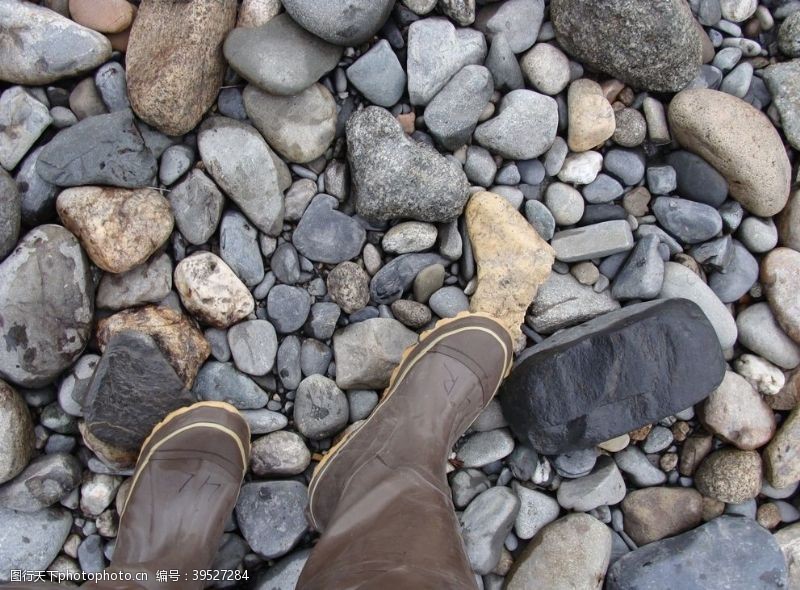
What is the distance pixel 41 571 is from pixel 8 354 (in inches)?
30.2

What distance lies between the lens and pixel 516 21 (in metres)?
2.28

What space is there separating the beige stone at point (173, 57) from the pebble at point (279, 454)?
112 cm

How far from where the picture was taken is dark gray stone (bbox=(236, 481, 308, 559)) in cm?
216

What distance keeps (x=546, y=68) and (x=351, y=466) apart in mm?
1591

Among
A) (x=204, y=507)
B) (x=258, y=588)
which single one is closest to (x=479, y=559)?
(x=258, y=588)

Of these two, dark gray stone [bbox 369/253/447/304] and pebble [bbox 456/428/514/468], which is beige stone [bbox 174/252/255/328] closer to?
dark gray stone [bbox 369/253/447/304]

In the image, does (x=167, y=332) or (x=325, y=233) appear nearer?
(x=167, y=332)

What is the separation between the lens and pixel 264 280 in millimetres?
2229

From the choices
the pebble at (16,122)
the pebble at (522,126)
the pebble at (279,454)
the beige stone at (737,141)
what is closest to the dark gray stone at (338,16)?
the pebble at (522,126)

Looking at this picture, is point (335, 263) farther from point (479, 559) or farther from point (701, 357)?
point (701, 357)

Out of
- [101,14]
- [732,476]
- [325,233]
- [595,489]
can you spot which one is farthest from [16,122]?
[732,476]

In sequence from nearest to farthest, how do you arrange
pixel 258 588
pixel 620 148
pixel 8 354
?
1. pixel 8 354
2. pixel 258 588
3. pixel 620 148

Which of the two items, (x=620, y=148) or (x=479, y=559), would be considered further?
(x=620, y=148)

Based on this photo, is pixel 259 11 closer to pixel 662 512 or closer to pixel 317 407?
pixel 317 407
